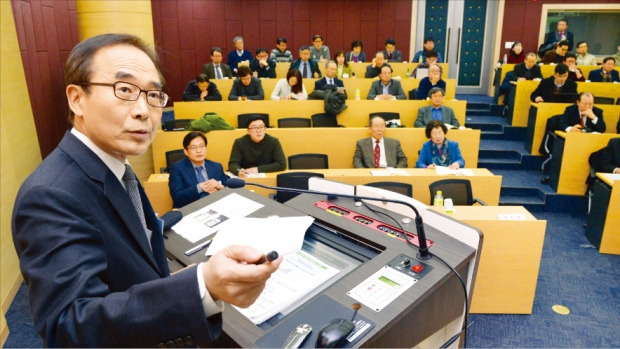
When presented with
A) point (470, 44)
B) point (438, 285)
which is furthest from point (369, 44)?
Result: point (438, 285)

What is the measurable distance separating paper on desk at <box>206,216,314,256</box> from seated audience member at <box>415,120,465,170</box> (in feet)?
11.2

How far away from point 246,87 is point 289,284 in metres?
5.88

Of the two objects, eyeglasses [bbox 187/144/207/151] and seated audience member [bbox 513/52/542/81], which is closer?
eyeglasses [bbox 187/144/207/151]

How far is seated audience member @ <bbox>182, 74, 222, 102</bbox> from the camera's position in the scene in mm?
6520

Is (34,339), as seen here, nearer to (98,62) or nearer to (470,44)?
(98,62)

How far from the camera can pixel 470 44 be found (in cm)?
1038

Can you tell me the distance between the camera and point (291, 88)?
267 inches

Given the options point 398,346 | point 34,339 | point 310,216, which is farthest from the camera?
point 34,339

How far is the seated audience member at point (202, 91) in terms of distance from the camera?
6.52 m

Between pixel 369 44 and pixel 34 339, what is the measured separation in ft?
32.0

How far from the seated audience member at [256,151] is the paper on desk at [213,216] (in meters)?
2.62

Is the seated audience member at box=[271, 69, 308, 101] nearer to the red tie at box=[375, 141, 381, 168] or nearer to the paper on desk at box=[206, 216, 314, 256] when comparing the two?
the red tie at box=[375, 141, 381, 168]

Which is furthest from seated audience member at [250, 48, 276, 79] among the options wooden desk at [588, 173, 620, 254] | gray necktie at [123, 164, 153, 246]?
gray necktie at [123, 164, 153, 246]

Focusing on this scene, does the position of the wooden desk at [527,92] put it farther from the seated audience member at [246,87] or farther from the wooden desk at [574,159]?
the seated audience member at [246,87]
